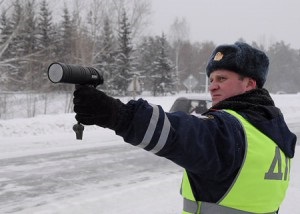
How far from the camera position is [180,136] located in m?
1.21

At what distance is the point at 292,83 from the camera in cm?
8988

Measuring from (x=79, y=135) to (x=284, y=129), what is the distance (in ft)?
2.53

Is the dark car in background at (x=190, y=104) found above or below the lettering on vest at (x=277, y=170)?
below

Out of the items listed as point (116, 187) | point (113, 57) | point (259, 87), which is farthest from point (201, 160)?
point (113, 57)

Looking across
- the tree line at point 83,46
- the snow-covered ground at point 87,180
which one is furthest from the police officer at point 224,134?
the tree line at point 83,46

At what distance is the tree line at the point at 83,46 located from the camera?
2116 centimetres

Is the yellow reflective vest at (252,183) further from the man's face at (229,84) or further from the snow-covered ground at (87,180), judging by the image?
the snow-covered ground at (87,180)

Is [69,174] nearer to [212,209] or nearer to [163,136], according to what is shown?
[212,209]

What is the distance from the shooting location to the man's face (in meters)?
1.59

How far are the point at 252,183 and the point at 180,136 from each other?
0.36 m

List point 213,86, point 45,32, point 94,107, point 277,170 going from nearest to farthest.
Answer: point 94,107, point 277,170, point 213,86, point 45,32

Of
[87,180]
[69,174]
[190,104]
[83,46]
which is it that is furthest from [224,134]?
[83,46]

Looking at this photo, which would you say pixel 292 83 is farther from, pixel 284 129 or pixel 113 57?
pixel 284 129

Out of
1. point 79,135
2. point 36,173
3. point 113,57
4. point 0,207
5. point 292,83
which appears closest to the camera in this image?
point 79,135
